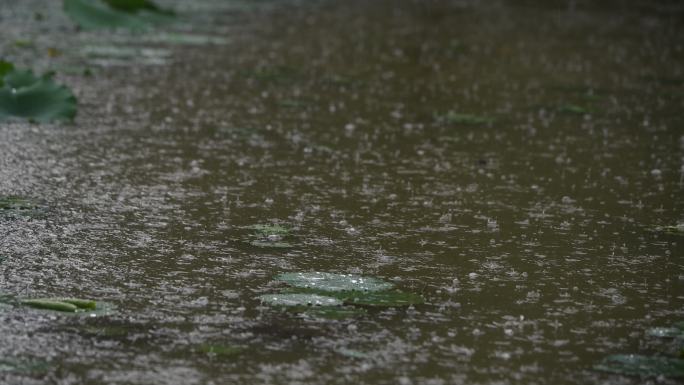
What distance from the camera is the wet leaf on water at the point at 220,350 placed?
2217 millimetres

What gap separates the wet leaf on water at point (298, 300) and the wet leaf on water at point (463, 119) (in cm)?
240

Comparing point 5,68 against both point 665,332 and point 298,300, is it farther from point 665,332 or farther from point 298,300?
point 665,332

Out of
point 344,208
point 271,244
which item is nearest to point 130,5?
point 344,208

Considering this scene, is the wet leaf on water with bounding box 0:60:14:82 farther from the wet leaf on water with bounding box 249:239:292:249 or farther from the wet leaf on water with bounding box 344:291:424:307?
the wet leaf on water with bounding box 344:291:424:307

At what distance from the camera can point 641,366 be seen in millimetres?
2223

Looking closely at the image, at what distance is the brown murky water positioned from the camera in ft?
7.48

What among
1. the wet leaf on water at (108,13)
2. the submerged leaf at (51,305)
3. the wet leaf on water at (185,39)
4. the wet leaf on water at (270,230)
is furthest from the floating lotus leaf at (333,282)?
the wet leaf on water at (185,39)

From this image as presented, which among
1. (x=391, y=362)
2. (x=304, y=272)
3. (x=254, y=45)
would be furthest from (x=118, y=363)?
(x=254, y=45)

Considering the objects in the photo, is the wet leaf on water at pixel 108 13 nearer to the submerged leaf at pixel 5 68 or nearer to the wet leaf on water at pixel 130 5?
the wet leaf on water at pixel 130 5

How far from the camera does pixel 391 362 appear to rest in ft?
7.29

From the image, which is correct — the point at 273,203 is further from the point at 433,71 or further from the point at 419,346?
the point at 433,71

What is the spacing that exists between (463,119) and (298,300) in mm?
2496

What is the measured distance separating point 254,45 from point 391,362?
479 cm

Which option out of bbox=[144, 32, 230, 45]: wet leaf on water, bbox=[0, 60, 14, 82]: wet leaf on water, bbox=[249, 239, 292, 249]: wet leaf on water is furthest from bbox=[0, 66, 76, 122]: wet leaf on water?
bbox=[144, 32, 230, 45]: wet leaf on water
